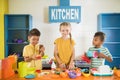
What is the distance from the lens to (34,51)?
2.24m

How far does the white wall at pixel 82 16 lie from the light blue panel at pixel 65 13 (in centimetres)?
19

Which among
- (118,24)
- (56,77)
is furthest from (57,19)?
(56,77)

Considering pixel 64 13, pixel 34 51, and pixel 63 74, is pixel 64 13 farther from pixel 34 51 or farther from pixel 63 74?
pixel 63 74

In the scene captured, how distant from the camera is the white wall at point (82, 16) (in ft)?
13.0

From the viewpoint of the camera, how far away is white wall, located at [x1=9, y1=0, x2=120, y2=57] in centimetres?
396

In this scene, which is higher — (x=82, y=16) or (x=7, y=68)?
(x=82, y=16)

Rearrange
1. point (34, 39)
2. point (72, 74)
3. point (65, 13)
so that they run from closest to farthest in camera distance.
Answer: point (72, 74), point (34, 39), point (65, 13)

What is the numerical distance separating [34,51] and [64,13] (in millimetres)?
1742

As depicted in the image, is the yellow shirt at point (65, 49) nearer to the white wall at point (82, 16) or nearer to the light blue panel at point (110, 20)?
the white wall at point (82, 16)

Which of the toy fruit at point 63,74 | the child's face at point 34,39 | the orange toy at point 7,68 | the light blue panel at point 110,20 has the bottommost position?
the toy fruit at point 63,74

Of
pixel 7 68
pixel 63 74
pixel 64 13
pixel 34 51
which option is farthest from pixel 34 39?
pixel 64 13

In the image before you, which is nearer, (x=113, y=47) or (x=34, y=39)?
(x=34, y=39)

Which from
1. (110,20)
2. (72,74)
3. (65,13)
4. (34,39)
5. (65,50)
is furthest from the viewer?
Answer: (110,20)

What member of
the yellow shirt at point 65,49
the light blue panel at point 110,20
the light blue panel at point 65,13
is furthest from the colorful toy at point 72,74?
the light blue panel at point 110,20
